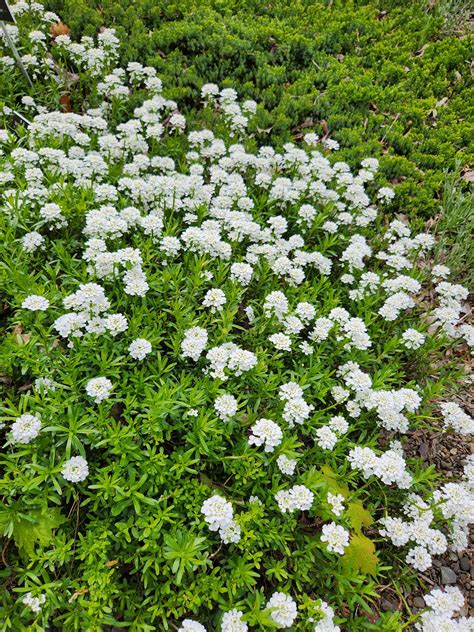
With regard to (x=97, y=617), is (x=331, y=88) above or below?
Result: above

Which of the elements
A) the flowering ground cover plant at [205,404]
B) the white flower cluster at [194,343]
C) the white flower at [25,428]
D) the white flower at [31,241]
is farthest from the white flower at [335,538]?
the white flower at [31,241]

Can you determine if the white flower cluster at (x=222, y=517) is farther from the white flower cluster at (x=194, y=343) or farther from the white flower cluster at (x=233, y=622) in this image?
the white flower cluster at (x=194, y=343)

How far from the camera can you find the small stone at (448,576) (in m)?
3.44

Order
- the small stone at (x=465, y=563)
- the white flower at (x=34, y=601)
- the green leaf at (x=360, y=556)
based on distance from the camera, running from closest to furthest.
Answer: the white flower at (x=34, y=601) → the green leaf at (x=360, y=556) → the small stone at (x=465, y=563)

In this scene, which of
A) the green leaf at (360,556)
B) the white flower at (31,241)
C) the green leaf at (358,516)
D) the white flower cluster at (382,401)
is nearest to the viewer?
the green leaf at (360,556)

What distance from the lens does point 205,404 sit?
10.7 ft

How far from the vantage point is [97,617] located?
2.55 m

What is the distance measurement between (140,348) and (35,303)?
0.74m

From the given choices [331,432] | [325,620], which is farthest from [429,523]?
[325,620]

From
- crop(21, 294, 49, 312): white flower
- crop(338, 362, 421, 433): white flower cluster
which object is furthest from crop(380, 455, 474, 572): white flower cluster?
crop(21, 294, 49, 312): white flower

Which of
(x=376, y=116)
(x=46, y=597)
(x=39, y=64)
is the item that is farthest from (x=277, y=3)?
(x=46, y=597)

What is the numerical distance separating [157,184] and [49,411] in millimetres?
2281

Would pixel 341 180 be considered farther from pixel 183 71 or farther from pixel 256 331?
pixel 183 71

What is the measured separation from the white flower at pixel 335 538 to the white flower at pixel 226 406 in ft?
2.89
